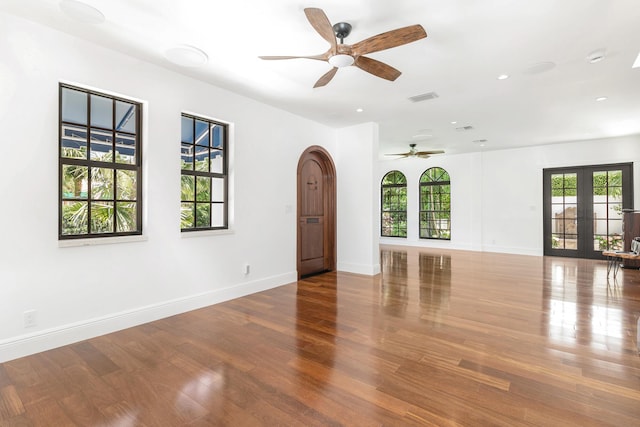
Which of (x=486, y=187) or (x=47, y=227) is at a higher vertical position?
(x=486, y=187)

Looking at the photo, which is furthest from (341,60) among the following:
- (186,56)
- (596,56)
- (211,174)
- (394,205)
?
(394,205)

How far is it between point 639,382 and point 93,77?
517 centimetres

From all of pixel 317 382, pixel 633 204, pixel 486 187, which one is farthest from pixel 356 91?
pixel 633 204

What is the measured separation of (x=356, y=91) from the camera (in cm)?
428

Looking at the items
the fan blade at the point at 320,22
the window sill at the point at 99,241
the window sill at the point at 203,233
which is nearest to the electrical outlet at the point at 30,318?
the window sill at the point at 99,241

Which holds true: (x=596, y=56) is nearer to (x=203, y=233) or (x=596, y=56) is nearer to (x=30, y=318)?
(x=203, y=233)

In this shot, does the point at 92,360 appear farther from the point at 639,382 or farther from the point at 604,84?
the point at 604,84

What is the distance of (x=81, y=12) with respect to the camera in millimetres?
2568

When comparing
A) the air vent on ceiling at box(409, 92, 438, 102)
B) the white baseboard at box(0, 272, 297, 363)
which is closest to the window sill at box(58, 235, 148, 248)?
the white baseboard at box(0, 272, 297, 363)

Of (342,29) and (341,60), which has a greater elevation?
(342,29)

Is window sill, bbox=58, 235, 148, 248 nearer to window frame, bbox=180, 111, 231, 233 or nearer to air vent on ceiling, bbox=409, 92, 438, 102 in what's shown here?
window frame, bbox=180, 111, 231, 233

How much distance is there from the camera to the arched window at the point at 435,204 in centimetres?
986

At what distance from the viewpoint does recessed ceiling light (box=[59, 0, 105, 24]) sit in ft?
8.12

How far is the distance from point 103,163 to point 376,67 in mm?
2870
